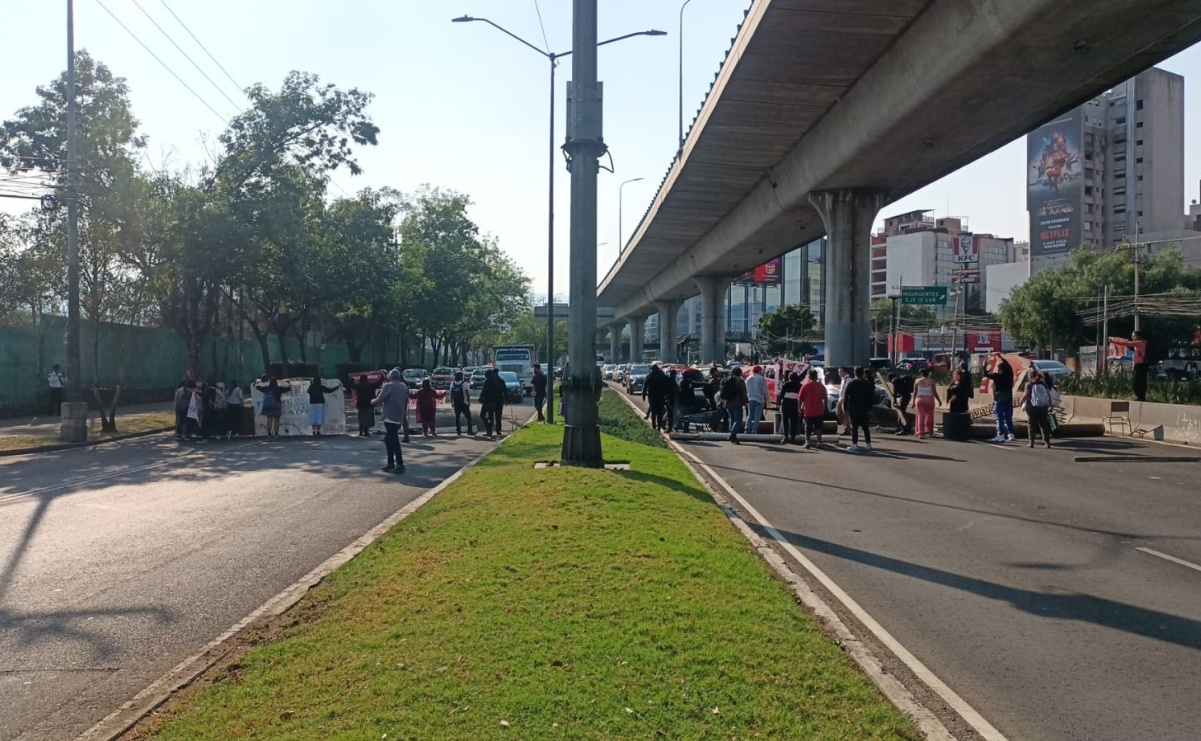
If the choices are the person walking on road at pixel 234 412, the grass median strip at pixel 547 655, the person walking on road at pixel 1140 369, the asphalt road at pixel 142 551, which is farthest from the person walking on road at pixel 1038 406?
the person walking on road at pixel 234 412

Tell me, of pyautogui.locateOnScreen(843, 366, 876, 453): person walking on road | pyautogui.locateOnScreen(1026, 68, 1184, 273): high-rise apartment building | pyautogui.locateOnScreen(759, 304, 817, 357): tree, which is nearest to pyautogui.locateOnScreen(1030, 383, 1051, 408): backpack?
pyautogui.locateOnScreen(843, 366, 876, 453): person walking on road

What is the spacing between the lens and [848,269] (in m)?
Answer: 30.0

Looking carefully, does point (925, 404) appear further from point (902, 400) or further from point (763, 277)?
point (763, 277)

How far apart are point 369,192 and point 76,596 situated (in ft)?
153

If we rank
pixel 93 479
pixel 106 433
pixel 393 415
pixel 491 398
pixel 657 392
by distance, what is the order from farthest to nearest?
pixel 106 433, pixel 657 392, pixel 491 398, pixel 393 415, pixel 93 479

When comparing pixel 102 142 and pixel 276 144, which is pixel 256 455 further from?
pixel 276 144

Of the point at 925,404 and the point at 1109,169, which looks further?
the point at 1109,169

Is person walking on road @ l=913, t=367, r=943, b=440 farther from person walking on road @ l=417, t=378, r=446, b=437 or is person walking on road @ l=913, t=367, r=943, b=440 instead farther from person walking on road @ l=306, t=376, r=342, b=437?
person walking on road @ l=306, t=376, r=342, b=437

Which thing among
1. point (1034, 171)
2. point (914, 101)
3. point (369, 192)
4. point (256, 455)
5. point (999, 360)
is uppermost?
point (1034, 171)

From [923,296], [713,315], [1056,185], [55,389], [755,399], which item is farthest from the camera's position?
[1056,185]

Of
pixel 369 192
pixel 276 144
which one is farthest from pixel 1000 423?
pixel 369 192

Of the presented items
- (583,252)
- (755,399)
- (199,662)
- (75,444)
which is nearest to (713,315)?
(755,399)

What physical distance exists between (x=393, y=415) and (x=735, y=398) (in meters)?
8.62

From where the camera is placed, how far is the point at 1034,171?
341 feet
